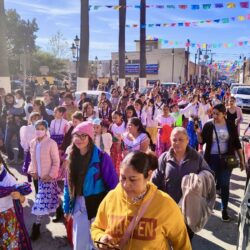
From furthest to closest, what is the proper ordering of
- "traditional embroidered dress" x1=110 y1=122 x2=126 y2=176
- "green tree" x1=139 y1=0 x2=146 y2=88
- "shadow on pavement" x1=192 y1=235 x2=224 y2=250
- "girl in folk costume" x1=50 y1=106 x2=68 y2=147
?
"green tree" x1=139 y1=0 x2=146 y2=88 → "girl in folk costume" x1=50 y1=106 x2=68 y2=147 → "traditional embroidered dress" x1=110 y1=122 x2=126 y2=176 → "shadow on pavement" x1=192 y1=235 x2=224 y2=250

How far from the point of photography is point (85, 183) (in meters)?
3.38

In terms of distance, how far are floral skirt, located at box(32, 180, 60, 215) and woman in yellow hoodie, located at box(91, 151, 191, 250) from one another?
8.67 ft

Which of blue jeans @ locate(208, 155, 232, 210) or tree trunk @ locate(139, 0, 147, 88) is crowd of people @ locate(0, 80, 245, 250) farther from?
tree trunk @ locate(139, 0, 147, 88)

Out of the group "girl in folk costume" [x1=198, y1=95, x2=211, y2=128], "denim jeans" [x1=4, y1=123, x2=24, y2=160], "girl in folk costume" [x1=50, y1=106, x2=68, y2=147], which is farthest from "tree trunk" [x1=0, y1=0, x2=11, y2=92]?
"girl in folk costume" [x1=198, y1=95, x2=211, y2=128]

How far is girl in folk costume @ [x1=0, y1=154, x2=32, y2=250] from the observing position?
11.4 ft

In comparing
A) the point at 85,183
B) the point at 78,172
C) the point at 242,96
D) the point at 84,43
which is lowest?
the point at 85,183

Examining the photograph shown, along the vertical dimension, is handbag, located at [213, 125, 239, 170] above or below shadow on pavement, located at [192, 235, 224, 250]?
above

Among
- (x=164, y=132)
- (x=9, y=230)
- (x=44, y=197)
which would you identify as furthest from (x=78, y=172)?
(x=164, y=132)

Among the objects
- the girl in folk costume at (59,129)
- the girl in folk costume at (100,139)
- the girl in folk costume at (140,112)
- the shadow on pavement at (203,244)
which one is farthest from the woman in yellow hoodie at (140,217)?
the girl in folk costume at (140,112)

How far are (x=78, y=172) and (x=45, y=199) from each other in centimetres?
165

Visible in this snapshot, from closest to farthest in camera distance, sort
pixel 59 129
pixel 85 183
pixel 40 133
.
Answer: pixel 85 183 < pixel 40 133 < pixel 59 129

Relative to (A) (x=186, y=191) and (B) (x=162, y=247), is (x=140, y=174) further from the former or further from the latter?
(A) (x=186, y=191)

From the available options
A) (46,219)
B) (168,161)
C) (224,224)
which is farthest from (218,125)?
(46,219)

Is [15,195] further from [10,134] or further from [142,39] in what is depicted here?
[142,39]
